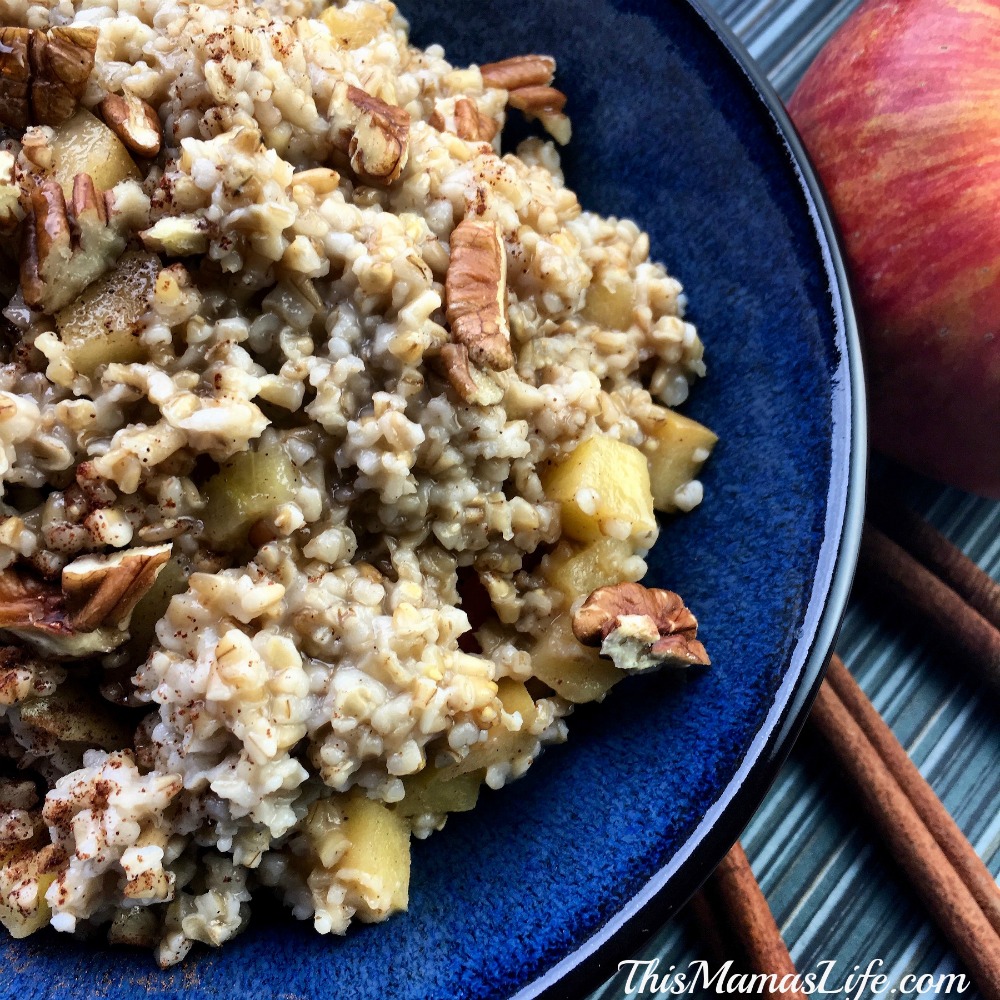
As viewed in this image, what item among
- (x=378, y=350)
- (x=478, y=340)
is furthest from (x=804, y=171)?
(x=378, y=350)

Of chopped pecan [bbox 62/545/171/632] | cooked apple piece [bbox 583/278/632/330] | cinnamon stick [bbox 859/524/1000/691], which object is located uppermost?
cooked apple piece [bbox 583/278/632/330]

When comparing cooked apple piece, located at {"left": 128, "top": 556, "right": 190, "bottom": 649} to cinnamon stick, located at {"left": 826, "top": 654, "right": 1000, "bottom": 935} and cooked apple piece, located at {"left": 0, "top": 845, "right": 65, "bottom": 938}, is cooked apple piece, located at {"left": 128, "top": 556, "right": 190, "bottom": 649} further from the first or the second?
cinnamon stick, located at {"left": 826, "top": 654, "right": 1000, "bottom": 935}

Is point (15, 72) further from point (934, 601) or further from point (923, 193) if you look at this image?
point (934, 601)

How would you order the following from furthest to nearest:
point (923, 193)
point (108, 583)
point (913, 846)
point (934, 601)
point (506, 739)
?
point (934, 601), point (913, 846), point (923, 193), point (506, 739), point (108, 583)

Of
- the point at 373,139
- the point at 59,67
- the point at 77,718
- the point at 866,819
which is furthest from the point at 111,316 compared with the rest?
the point at 866,819

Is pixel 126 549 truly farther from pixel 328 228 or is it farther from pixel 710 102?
pixel 710 102

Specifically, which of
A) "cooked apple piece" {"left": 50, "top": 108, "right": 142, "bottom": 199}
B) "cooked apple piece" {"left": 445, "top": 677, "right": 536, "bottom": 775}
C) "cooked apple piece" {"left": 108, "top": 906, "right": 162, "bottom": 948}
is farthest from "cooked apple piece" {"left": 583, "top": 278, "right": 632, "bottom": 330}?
"cooked apple piece" {"left": 108, "top": 906, "right": 162, "bottom": 948}
